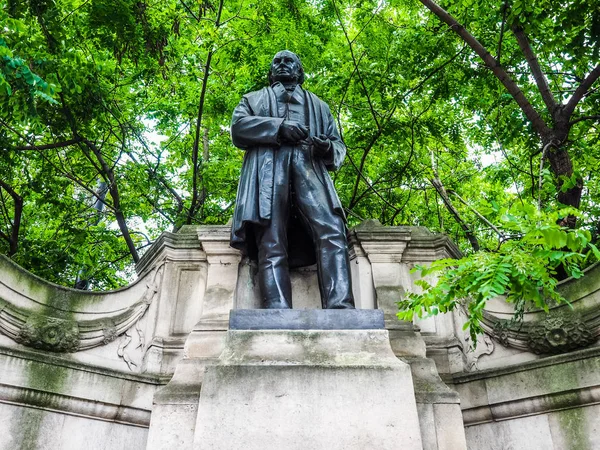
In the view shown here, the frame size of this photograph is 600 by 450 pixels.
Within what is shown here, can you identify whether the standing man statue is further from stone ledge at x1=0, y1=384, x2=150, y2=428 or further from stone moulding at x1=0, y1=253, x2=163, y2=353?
stone ledge at x1=0, y1=384, x2=150, y2=428

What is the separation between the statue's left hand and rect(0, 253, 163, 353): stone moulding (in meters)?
2.23

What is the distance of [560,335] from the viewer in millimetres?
5480

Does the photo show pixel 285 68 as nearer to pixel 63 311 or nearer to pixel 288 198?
pixel 288 198

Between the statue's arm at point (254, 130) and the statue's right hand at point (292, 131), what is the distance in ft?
0.18

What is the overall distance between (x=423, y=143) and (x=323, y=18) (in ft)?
13.4

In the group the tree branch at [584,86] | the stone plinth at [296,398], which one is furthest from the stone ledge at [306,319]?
the tree branch at [584,86]

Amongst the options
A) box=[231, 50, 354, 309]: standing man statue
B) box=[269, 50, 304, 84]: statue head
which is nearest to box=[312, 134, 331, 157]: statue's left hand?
box=[231, 50, 354, 309]: standing man statue

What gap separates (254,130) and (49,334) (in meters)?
2.85

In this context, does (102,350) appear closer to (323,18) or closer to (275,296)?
(275,296)

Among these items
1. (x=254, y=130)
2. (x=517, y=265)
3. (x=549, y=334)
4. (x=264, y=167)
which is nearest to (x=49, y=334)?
(x=264, y=167)

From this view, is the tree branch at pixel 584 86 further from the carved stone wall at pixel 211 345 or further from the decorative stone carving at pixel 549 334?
the decorative stone carving at pixel 549 334

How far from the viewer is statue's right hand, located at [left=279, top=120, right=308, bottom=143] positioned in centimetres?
543

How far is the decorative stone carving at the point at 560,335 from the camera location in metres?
5.41

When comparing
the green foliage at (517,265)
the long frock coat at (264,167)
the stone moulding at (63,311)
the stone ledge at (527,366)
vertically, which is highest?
Answer: the long frock coat at (264,167)
